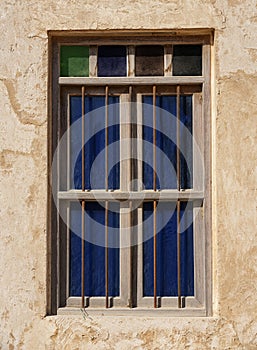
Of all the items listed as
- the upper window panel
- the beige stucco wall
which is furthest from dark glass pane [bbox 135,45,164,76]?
the beige stucco wall

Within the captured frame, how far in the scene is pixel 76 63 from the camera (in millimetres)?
6074

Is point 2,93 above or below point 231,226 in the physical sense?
above

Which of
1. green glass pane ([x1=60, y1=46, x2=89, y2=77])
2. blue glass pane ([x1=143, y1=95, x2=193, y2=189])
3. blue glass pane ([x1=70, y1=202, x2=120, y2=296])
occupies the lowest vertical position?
blue glass pane ([x1=70, y1=202, x2=120, y2=296])

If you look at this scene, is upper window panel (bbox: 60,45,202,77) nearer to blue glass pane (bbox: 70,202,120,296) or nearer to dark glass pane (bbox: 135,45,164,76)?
dark glass pane (bbox: 135,45,164,76)

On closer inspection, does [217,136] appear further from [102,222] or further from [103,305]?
[103,305]

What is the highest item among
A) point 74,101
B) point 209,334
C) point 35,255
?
point 74,101

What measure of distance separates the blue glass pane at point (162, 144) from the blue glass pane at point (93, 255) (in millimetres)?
357

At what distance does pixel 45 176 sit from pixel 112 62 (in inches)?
33.6

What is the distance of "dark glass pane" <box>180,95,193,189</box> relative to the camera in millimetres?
6031

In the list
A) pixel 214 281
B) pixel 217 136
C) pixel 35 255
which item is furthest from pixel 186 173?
pixel 35 255

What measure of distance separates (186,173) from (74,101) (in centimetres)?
86

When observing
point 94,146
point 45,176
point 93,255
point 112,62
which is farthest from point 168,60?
point 93,255

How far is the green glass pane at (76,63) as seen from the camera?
19.9 feet

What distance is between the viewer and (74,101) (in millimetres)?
6086
